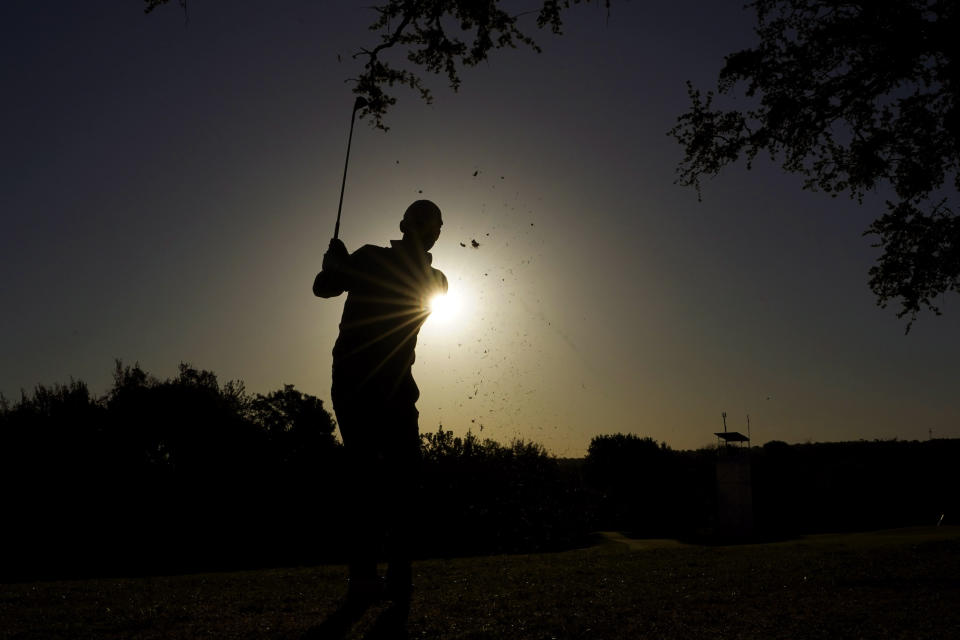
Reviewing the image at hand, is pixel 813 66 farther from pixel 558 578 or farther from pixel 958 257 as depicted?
pixel 558 578

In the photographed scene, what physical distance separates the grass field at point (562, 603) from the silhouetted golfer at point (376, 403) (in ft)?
1.15

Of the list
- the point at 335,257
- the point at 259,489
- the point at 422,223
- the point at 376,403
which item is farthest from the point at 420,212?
the point at 259,489

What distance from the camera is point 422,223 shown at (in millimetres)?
5062

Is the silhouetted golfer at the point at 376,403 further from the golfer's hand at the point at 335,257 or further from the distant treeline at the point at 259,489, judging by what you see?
the distant treeline at the point at 259,489

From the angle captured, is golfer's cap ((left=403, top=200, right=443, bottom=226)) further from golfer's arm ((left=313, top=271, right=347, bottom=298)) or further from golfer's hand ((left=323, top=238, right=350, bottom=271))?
golfer's arm ((left=313, top=271, right=347, bottom=298))

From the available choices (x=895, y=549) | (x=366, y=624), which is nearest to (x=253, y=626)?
(x=366, y=624)

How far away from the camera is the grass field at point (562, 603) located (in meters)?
3.96

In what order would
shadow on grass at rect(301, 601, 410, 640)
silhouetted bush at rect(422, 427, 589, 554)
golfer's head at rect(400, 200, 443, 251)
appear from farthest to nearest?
silhouetted bush at rect(422, 427, 589, 554) < golfer's head at rect(400, 200, 443, 251) < shadow on grass at rect(301, 601, 410, 640)

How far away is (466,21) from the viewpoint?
35.8 ft

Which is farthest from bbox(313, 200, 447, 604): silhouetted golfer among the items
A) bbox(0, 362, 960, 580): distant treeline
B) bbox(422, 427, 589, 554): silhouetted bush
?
bbox(0, 362, 960, 580): distant treeline

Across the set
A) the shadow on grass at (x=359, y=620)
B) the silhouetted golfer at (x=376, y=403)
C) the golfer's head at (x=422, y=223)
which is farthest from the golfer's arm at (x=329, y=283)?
the shadow on grass at (x=359, y=620)

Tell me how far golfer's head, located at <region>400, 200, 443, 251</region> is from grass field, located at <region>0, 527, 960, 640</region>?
2.40 m

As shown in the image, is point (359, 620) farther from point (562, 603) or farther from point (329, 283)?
point (329, 283)

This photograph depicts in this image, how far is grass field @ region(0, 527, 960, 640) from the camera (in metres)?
3.96
